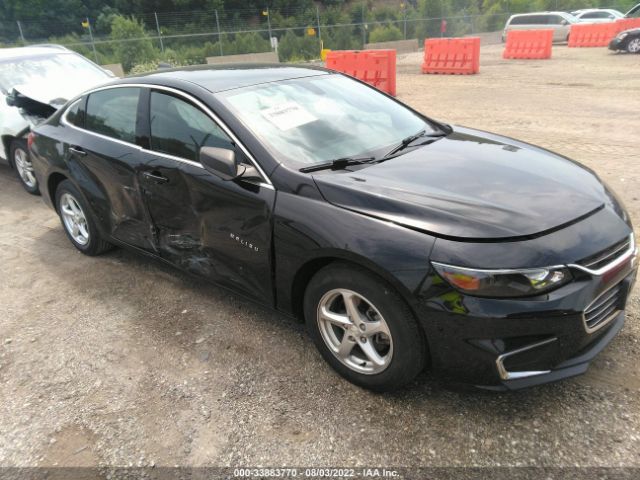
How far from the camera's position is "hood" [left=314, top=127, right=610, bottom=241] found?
2.32 m

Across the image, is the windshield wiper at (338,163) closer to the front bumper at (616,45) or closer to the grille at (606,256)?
the grille at (606,256)

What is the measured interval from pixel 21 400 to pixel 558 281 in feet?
9.81

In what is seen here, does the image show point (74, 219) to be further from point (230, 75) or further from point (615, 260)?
point (615, 260)

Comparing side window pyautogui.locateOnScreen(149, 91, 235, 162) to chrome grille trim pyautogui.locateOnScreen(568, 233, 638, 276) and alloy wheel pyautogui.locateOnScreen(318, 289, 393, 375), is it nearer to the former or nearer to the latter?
alloy wheel pyautogui.locateOnScreen(318, 289, 393, 375)

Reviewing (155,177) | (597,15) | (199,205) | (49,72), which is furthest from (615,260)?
(597,15)

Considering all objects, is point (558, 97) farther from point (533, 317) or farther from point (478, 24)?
point (478, 24)

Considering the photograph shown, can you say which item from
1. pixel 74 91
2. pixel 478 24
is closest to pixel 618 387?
pixel 74 91

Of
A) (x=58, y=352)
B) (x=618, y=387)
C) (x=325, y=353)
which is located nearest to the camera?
(x=618, y=387)

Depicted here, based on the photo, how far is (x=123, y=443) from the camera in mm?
2553

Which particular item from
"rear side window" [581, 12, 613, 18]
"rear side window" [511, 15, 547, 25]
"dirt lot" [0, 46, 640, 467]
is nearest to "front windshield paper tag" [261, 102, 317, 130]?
"dirt lot" [0, 46, 640, 467]

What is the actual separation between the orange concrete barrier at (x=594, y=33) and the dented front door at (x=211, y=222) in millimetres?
26980

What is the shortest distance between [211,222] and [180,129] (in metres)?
0.70

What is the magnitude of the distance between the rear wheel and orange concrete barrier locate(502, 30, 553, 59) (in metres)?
2.85

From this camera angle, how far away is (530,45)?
20.8 meters
